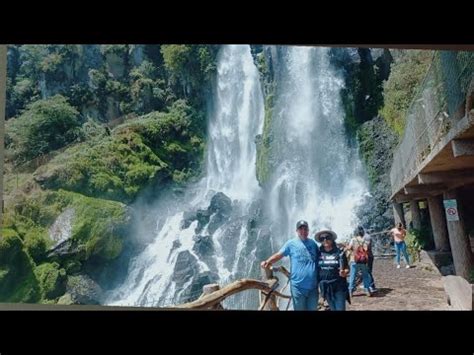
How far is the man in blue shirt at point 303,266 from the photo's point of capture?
3363 millimetres

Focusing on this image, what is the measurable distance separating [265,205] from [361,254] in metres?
3.97

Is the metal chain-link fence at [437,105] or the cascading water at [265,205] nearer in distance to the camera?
the metal chain-link fence at [437,105]

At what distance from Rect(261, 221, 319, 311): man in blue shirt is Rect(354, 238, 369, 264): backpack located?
4.27 ft

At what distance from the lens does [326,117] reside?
344 inches

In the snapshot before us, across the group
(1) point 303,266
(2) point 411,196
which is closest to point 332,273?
(1) point 303,266

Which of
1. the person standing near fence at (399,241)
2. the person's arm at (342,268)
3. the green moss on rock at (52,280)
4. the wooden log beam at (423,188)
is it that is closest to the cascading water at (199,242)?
the green moss on rock at (52,280)

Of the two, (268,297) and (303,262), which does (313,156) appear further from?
(303,262)

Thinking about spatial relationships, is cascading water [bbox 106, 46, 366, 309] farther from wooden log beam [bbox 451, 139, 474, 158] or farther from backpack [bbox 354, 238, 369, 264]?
wooden log beam [bbox 451, 139, 474, 158]

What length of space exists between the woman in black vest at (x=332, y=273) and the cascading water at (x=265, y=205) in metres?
3.51

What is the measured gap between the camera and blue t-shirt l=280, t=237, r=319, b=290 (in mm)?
3361

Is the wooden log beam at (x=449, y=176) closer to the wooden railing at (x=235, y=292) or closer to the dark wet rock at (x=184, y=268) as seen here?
the wooden railing at (x=235, y=292)
